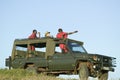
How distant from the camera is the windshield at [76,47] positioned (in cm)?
1698

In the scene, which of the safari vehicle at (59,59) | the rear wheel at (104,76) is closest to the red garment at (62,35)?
the safari vehicle at (59,59)

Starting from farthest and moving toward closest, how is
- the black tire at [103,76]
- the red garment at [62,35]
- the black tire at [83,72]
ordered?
the red garment at [62,35]
the black tire at [103,76]
the black tire at [83,72]

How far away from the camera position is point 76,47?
17.2 metres

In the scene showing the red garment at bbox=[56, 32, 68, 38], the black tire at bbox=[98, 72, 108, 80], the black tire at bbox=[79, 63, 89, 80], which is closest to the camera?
the black tire at bbox=[79, 63, 89, 80]

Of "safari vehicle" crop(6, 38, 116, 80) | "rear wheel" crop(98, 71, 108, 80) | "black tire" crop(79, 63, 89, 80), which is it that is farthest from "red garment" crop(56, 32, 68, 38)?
"rear wheel" crop(98, 71, 108, 80)

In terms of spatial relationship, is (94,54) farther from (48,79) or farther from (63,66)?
(48,79)

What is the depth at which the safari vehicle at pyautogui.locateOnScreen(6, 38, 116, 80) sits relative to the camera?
16.2 m

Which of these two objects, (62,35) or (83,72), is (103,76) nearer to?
(83,72)

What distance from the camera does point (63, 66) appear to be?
54.8 feet

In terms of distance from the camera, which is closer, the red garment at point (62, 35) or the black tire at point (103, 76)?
the black tire at point (103, 76)

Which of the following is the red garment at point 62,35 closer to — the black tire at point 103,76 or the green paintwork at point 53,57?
the green paintwork at point 53,57

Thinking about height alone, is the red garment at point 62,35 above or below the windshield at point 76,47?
above

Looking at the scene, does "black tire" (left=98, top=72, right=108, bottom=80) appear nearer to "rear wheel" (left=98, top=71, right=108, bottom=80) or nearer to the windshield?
"rear wheel" (left=98, top=71, right=108, bottom=80)

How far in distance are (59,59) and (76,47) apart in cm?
99
